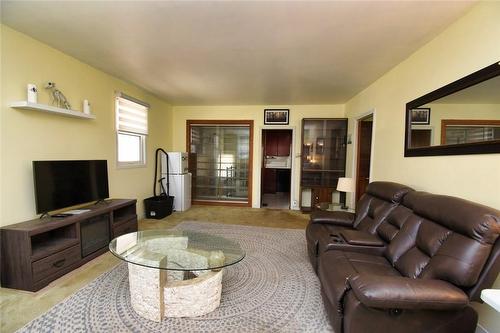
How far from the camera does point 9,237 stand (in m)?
2.05

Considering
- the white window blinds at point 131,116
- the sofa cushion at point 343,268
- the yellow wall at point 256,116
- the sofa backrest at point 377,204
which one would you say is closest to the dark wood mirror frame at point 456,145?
the sofa backrest at point 377,204

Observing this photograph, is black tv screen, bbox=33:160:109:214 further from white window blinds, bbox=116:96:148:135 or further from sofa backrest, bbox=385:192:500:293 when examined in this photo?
sofa backrest, bbox=385:192:500:293

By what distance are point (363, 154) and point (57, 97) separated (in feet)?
15.4

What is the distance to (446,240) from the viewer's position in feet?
5.02

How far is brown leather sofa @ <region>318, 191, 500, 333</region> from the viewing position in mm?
1217

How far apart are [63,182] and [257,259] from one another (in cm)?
242

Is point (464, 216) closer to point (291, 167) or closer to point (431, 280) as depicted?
point (431, 280)

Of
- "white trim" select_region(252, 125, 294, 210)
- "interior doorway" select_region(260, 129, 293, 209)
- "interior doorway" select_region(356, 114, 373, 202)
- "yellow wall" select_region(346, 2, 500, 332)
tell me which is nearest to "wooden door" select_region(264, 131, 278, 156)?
"interior doorway" select_region(260, 129, 293, 209)

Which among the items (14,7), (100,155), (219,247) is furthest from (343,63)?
(100,155)

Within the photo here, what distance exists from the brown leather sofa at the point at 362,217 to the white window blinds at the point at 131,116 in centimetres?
339

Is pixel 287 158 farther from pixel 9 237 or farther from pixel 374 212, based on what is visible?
pixel 9 237

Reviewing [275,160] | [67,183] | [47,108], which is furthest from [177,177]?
[275,160]

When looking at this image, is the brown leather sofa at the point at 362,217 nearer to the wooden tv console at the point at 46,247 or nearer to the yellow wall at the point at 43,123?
the wooden tv console at the point at 46,247

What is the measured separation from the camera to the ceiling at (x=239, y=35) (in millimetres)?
1834
